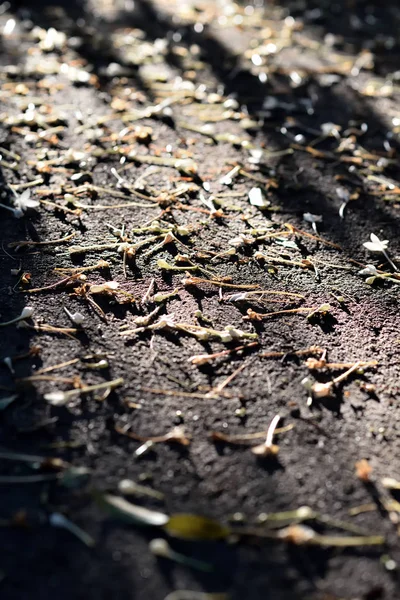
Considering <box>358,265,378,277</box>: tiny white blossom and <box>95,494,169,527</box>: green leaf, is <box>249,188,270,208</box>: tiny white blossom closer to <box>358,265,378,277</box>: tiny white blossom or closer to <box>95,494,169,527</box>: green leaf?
<box>358,265,378,277</box>: tiny white blossom

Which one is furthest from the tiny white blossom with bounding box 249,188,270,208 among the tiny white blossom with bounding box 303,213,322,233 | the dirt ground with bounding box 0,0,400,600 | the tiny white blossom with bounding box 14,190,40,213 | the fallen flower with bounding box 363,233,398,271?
the tiny white blossom with bounding box 14,190,40,213

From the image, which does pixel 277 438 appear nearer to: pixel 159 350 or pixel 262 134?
pixel 159 350

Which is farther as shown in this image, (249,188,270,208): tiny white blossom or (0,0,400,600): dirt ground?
(249,188,270,208): tiny white blossom

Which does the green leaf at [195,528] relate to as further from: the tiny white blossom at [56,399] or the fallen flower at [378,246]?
the fallen flower at [378,246]

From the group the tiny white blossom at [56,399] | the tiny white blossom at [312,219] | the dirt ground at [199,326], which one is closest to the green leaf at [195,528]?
the dirt ground at [199,326]

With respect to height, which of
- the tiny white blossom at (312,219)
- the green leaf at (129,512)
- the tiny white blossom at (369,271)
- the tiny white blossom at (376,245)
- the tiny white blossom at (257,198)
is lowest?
the green leaf at (129,512)

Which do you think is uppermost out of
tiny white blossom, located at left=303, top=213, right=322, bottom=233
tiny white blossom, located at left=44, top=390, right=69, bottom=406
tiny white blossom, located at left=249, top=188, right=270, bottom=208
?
tiny white blossom, located at left=249, top=188, right=270, bottom=208

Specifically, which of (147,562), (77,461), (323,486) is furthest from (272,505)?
(77,461)

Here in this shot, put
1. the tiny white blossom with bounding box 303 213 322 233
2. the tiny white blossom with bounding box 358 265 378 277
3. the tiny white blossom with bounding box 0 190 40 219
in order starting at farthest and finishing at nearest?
the tiny white blossom with bounding box 303 213 322 233 < the tiny white blossom with bounding box 0 190 40 219 < the tiny white blossom with bounding box 358 265 378 277
